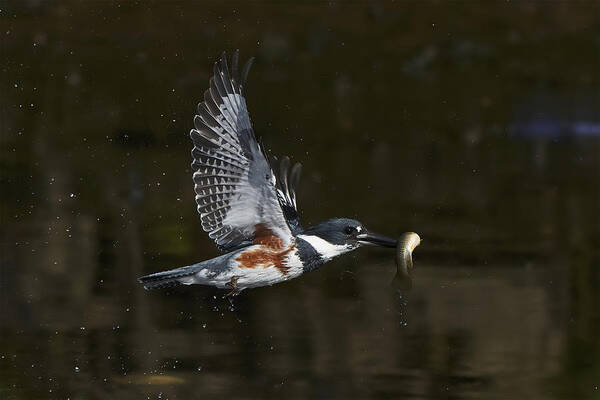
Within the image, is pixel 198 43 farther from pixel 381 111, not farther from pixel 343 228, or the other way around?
pixel 343 228

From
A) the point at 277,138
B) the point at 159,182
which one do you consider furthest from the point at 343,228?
the point at 277,138

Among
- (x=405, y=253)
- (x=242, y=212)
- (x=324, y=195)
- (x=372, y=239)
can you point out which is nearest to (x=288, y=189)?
(x=242, y=212)

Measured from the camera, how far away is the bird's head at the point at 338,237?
156 inches

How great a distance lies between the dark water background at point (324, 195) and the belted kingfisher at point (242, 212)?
0.78 meters

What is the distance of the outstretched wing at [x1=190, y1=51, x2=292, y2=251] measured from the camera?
379 cm

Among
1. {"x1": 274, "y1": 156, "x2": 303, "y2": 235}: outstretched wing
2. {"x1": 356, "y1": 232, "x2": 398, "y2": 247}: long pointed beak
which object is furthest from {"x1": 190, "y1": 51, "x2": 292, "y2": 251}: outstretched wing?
{"x1": 356, "y1": 232, "x2": 398, "y2": 247}: long pointed beak

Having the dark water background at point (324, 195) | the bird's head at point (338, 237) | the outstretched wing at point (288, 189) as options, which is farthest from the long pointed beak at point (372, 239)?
the dark water background at point (324, 195)

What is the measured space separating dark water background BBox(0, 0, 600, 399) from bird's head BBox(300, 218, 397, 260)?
0.82 m

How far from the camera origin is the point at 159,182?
813 cm

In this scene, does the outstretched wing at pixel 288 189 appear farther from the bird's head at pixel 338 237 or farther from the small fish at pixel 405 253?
the small fish at pixel 405 253

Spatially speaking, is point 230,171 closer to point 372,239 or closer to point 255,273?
point 255,273

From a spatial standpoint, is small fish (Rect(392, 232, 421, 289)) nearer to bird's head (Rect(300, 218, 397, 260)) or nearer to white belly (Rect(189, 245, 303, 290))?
bird's head (Rect(300, 218, 397, 260))

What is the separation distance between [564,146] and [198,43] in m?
3.58

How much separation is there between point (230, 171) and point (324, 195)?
150 inches
